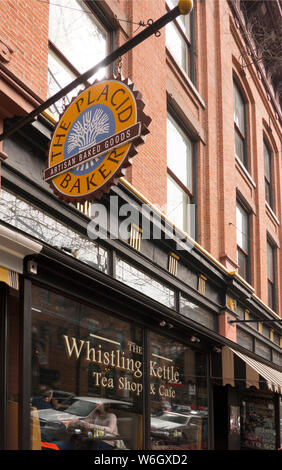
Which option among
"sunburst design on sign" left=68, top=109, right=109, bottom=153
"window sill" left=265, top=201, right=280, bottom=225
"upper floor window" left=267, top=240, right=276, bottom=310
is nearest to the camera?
"sunburst design on sign" left=68, top=109, right=109, bottom=153

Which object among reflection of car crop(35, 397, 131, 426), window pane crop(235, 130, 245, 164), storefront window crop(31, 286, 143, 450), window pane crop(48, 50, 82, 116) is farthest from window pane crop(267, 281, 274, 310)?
window pane crop(48, 50, 82, 116)

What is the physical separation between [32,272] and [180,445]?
5918mm

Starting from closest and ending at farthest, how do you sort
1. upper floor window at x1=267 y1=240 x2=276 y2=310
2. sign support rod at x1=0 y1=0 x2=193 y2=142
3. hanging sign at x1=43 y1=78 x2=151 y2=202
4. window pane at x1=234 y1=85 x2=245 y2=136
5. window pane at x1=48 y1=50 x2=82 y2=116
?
sign support rod at x1=0 y1=0 x2=193 y2=142
hanging sign at x1=43 y1=78 x2=151 y2=202
window pane at x1=48 y1=50 x2=82 y2=116
window pane at x1=234 y1=85 x2=245 y2=136
upper floor window at x1=267 y1=240 x2=276 y2=310

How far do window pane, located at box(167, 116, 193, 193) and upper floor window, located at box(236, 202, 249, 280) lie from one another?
12.1ft

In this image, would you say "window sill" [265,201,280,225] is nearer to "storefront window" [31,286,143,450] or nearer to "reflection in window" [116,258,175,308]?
"reflection in window" [116,258,175,308]

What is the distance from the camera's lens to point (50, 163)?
700cm

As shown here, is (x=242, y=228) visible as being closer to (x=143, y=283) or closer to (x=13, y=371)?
(x=143, y=283)

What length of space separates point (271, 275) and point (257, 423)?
7.35 meters

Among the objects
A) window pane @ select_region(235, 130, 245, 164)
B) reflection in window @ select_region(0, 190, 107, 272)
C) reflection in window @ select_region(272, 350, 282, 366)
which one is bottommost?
reflection in window @ select_region(272, 350, 282, 366)

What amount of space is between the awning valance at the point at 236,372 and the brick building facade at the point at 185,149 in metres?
0.07

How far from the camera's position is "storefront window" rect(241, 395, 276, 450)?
50.4 feet

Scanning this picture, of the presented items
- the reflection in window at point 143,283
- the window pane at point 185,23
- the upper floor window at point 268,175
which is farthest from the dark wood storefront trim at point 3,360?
the upper floor window at point 268,175

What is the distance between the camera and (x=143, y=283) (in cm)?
1065

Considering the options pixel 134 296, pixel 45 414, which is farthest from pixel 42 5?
pixel 45 414
